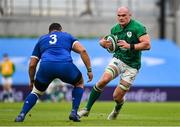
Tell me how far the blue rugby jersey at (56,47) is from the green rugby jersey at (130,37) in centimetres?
152

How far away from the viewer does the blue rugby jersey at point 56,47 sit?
590 inches

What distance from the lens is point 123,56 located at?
1628cm

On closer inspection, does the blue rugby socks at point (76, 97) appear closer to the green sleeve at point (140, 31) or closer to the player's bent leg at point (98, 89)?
the player's bent leg at point (98, 89)

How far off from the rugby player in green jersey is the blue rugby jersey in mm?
1178

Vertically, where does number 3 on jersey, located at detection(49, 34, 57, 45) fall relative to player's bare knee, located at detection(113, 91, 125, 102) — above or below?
above

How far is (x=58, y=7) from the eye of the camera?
39.8 m

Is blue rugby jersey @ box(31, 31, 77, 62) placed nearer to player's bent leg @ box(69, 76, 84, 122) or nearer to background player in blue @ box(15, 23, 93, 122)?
background player in blue @ box(15, 23, 93, 122)

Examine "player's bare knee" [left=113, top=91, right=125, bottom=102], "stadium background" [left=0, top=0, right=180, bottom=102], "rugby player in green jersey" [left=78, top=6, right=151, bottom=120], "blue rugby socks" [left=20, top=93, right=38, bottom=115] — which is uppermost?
"rugby player in green jersey" [left=78, top=6, right=151, bottom=120]

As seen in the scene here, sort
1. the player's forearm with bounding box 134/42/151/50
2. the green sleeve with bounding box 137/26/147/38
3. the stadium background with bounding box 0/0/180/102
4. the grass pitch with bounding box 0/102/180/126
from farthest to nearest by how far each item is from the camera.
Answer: the stadium background with bounding box 0/0/180/102 < the green sleeve with bounding box 137/26/147/38 < the player's forearm with bounding box 134/42/151/50 < the grass pitch with bounding box 0/102/180/126

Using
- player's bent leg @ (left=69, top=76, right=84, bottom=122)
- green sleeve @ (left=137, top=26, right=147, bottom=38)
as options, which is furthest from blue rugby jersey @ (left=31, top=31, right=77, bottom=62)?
green sleeve @ (left=137, top=26, right=147, bottom=38)

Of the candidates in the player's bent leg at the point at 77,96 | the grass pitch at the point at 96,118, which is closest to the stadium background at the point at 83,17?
the grass pitch at the point at 96,118

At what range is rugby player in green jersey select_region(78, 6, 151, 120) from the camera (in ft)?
52.3

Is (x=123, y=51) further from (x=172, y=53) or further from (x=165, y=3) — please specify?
(x=165, y=3)

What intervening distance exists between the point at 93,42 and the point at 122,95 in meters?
19.3
